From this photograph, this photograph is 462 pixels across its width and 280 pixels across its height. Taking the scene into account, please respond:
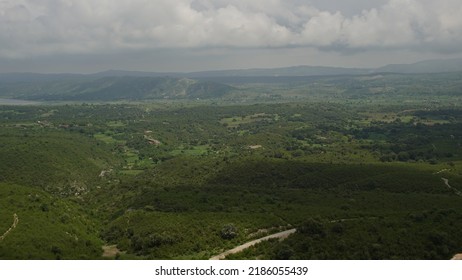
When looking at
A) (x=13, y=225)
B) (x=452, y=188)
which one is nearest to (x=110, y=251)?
(x=13, y=225)

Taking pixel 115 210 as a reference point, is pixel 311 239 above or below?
above

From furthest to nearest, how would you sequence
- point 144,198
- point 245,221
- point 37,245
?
1. point 144,198
2. point 245,221
3. point 37,245

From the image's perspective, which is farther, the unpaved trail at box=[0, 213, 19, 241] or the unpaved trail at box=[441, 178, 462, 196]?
the unpaved trail at box=[441, 178, 462, 196]

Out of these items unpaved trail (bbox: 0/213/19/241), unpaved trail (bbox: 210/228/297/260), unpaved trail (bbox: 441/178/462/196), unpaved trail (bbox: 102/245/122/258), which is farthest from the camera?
unpaved trail (bbox: 441/178/462/196)

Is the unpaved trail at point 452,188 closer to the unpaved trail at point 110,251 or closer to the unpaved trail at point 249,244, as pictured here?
the unpaved trail at point 249,244

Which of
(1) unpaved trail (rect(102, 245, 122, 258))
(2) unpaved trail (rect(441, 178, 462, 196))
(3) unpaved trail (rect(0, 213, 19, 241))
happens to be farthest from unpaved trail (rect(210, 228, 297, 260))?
(2) unpaved trail (rect(441, 178, 462, 196))

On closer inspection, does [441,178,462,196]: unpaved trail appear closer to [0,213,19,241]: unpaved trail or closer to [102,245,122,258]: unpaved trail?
[102,245,122,258]: unpaved trail

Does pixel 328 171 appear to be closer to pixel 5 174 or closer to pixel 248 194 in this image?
pixel 248 194

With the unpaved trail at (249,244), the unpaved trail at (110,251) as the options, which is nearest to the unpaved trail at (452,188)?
the unpaved trail at (249,244)

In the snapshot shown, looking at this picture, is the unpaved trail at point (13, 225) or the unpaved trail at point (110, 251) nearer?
the unpaved trail at point (13, 225)

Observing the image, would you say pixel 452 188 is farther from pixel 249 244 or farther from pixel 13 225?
pixel 13 225

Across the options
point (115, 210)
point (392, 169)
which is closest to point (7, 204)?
point (115, 210)
